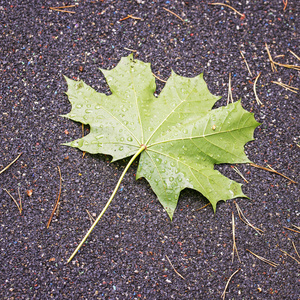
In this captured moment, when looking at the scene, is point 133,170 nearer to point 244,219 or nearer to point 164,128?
point 164,128

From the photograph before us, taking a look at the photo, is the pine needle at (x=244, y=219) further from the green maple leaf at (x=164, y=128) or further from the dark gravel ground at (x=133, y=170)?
the green maple leaf at (x=164, y=128)

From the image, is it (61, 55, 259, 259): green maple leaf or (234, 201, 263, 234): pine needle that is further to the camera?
(234, 201, 263, 234): pine needle

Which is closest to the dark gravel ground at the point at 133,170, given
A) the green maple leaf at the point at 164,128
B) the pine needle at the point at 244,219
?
the pine needle at the point at 244,219

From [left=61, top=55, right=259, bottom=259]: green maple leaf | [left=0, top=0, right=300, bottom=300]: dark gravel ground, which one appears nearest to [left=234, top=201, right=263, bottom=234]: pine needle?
[left=0, top=0, right=300, bottom=300]: dark gravel ground

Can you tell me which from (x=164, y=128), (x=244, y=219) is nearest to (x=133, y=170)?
(x=164, y=128)

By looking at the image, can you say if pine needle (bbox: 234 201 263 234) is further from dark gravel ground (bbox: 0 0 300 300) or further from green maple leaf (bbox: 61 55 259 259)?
green maple leaf (bbox: 61 55 259 259)

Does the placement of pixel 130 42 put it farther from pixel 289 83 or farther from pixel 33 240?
pixel 33 240
